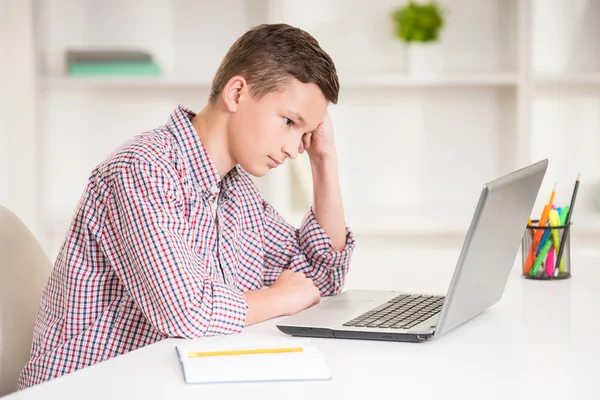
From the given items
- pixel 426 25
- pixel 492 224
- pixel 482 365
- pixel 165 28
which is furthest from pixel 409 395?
pixel 165 28

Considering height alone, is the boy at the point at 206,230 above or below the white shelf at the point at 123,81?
below

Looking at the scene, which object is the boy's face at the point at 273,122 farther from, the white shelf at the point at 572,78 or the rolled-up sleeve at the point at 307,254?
the white shelf at the point at 572,78

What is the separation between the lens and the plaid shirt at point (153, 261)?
1.15 metres

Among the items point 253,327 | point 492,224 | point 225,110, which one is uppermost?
point 225,110

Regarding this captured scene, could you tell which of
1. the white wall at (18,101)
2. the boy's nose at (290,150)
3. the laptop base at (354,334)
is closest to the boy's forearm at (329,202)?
the boy's nose at (290,150)

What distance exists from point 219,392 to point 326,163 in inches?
30.4

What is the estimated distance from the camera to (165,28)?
3029 millimetres

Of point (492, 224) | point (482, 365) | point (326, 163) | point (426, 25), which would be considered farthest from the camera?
point (426, 25)

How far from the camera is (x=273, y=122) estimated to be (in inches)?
54.3

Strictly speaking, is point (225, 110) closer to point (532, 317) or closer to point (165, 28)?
point (532, 317)

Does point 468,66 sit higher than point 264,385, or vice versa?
point 468,66

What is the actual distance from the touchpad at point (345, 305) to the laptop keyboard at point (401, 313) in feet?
0.12

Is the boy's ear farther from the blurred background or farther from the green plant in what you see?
the green plant

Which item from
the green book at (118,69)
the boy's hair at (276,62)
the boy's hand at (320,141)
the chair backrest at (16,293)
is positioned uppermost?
the boy's hair at (276,62)
